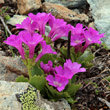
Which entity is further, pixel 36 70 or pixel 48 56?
pixel 48 56

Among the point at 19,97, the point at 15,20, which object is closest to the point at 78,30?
the point at 19,97

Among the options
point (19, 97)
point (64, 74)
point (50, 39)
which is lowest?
point (19, 97)

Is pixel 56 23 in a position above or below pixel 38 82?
above

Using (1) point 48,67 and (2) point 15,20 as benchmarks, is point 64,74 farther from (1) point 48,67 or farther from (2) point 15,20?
(2) point 15,20

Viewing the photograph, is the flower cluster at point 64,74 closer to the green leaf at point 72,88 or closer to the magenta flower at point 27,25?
the green leaf at point 72,88

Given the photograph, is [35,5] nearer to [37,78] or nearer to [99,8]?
[99,8]
